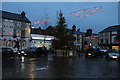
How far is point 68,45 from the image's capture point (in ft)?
97.7

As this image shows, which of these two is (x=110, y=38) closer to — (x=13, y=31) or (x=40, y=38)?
(x=40, y=38)

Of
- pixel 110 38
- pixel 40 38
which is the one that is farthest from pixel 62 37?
pixel 110 38

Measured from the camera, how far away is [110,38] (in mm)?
60062

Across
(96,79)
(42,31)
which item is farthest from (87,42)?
(96,79)

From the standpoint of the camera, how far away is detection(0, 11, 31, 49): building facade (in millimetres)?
42062

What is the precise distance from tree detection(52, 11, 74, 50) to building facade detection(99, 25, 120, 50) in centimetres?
3084

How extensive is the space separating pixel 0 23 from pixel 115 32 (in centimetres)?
3642

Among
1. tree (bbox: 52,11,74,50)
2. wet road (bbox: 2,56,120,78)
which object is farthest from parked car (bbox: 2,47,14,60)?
tree (bbox: 52,11,74,50)

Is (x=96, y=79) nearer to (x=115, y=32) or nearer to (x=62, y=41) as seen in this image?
(x=62, y=41)

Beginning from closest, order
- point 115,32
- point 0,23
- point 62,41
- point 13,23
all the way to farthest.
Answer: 1. point 62,41
2. point 0,23
3. point 13,23
4. point 115,32

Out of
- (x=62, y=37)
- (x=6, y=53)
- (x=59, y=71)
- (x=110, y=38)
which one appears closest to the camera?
(x=59, y=71)

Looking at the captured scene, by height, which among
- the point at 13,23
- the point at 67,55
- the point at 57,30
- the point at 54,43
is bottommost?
the point at 67,55

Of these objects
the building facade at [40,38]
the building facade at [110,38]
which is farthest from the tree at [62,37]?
the building facade at [110,38]

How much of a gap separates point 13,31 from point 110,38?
32.9 meters
